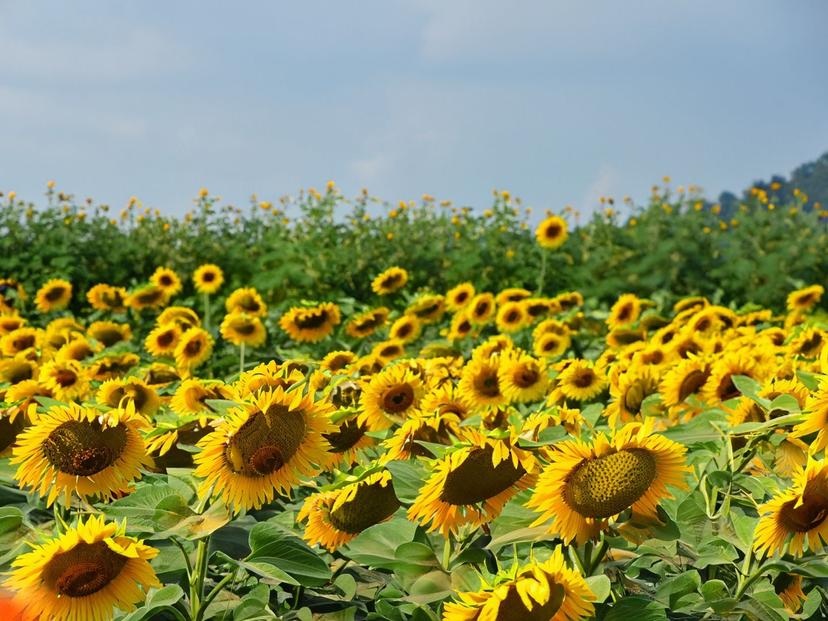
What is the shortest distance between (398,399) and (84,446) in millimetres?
883

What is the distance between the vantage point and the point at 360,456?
2301mm

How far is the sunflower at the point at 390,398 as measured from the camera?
245cm

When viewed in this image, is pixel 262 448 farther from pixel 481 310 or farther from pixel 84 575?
pixel 481 310

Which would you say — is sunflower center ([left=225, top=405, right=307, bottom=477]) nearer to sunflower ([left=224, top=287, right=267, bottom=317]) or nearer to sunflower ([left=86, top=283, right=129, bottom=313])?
sunflower ([left=224, top=287, right=267, bottom=317])

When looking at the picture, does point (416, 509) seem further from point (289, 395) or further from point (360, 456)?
point (360, 456)

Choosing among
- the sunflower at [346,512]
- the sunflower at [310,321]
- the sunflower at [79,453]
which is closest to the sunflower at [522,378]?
the sunflower at [346,512]

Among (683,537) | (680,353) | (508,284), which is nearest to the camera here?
(683,537)

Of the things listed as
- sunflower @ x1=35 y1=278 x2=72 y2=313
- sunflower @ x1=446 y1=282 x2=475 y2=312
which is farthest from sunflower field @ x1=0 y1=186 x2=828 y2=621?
sunflower @ x1=35 y1=278 x2=72 y2=313

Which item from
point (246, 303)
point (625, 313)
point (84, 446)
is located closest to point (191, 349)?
point (246, 303)

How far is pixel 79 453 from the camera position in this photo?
1.87 metres

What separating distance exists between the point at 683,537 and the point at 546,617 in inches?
28.1

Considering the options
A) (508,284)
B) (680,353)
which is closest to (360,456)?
(680,353)

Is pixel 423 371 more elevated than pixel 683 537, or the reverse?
pixel 423 371

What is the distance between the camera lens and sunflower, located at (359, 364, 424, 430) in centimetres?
245
